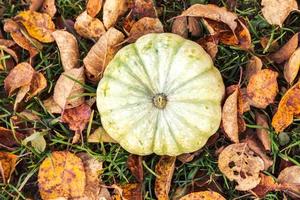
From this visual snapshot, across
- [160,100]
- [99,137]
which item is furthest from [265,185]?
[99,137]

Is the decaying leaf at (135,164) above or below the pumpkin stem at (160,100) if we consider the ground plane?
below

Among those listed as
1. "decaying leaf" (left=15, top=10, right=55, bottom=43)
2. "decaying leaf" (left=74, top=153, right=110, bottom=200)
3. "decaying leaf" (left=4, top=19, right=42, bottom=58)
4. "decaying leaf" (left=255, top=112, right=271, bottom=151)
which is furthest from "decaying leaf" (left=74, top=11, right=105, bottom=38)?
"decaying leaf" (left=255, top=112, right=271, bottom=151)

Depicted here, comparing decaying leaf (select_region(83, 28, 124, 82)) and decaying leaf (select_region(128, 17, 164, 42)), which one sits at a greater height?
decaying leaf (select_region(128, 17, 164, 42))

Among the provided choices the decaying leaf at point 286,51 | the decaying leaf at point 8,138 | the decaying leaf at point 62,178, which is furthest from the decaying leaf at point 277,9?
the decaying leaf at point 8,138

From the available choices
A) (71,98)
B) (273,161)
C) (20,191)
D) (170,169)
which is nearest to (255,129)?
(273,161)

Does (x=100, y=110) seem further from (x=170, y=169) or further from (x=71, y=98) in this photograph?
(x=170, y=169)

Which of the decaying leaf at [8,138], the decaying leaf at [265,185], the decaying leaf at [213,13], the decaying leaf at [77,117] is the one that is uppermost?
the decaying leaf at [213,13]

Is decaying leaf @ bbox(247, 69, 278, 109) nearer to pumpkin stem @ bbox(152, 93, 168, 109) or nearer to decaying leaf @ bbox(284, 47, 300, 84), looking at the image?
decaying leaf @ bbox(284, 47, 300, 84)

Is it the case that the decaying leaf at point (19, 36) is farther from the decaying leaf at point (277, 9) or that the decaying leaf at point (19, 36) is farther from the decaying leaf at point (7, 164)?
the decaying leaf at point (277, 9)
